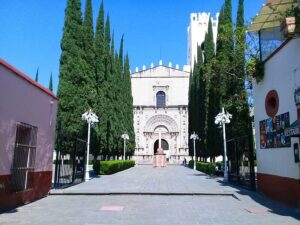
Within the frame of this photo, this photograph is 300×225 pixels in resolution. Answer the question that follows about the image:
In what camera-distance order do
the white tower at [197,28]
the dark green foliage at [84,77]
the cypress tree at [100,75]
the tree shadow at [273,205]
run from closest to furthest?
the tree shadow at [273,205] < the dark green foliage at [84,77] < the cypress tree at [100,75] < the white tower at [197,28]

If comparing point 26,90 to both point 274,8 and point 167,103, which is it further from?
point 167,103

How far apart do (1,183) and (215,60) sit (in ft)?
53.1

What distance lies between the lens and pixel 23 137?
9.62m

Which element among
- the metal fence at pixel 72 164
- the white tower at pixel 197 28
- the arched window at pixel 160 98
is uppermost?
the white tower at pixel 197 28

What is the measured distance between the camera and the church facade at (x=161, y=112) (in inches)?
2224

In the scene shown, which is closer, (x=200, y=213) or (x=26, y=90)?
(x=200, y=213)

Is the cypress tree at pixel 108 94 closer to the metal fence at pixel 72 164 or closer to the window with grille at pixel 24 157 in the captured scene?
the metal fence at pixel 72 164


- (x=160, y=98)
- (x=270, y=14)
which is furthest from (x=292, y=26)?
(x=160, y=98)

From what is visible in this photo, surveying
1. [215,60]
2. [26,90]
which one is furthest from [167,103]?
[26,90]

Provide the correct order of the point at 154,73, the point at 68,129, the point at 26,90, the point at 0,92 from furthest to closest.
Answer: the point at 154,73, the point at 68,129, the point at 26,90, the point at 0,92

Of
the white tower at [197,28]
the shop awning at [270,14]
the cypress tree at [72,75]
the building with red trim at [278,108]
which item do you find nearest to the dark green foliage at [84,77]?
the cypress tree at [72,75]

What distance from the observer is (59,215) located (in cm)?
778

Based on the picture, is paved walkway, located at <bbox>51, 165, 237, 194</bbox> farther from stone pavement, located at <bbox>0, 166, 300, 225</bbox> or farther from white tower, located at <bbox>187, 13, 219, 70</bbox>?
white tower, located at <bbox>187, 13, 219, 70</bbox>

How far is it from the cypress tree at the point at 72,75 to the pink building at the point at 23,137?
24.6 feet
